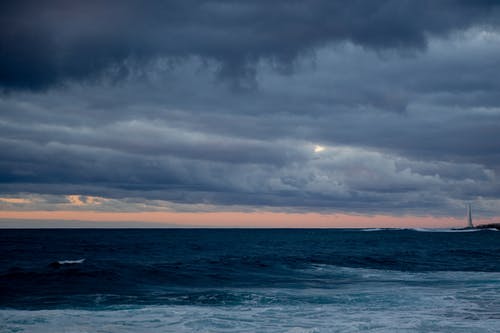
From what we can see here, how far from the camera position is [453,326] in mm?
18094

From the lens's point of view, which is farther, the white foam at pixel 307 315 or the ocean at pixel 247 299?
the ocean at pixel 247 299

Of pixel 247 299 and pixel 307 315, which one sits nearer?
pixel 307 315

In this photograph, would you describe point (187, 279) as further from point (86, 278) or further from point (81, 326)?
point (81, 326)

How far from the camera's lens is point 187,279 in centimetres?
3656

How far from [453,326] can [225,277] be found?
22649 mm

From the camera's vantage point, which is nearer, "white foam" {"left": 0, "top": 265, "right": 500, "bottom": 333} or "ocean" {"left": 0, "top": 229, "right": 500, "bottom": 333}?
"white foam" {"left": 0, "top": 265, "right": 500, "bottom": 333}

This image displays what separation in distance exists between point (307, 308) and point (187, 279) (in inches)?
623

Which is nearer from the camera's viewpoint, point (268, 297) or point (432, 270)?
point (268, 297)

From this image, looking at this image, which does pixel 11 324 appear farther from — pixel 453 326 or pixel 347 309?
pixel 453 326

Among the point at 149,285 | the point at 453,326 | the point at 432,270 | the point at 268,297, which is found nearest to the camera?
the point at 453,326

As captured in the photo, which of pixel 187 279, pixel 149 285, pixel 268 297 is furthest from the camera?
pixel 187 279

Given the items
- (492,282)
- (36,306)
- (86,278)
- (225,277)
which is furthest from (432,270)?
(36,306)

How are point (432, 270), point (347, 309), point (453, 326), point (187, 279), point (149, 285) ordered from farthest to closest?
point (432, 270), point (187, 279), point (149, 285), point (347, 309), point (453, 326)

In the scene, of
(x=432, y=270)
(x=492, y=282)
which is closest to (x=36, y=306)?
(x=492, y=282)
